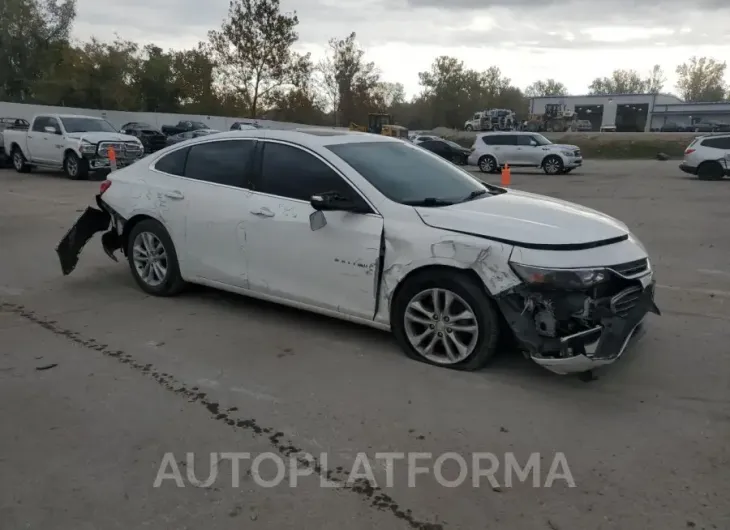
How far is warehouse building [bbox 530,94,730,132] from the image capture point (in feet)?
235

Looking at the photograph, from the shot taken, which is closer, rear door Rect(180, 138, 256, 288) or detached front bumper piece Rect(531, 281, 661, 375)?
detached front bumper piece Rect(531, 281, 661, 375)

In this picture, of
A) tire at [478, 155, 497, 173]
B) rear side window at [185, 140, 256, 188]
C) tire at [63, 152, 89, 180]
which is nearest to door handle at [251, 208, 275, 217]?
rear side window at [185, 140, 256, 188]

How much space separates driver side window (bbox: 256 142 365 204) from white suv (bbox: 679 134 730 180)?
20391mm

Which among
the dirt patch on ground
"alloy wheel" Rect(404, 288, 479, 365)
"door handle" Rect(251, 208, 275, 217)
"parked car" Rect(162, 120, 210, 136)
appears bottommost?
"alloy wheel" Rect(404, 288, 479, 365)

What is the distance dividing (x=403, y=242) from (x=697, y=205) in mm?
12365

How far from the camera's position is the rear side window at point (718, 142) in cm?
2123

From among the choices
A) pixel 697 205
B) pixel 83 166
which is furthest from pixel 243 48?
pixel 697 205

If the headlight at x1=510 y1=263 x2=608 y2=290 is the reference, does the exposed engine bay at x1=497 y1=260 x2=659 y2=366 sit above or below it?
below

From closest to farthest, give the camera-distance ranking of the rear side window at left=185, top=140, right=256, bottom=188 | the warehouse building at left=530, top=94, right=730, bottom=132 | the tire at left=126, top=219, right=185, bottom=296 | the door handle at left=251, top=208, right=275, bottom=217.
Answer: the door handle at left=251, top=208, right=275, bottom=217, the rear side window at left=185, top=140, right=256, bottom=188, the tire at left=126, top=219, right=185, bottom=296, the warehouse building at left=530, top=94, right=730, bottom=132

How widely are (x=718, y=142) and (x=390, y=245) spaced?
829 inches

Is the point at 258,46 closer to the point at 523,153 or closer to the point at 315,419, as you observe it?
the point at 523,153

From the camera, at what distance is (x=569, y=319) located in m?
3.99

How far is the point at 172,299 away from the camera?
613cm

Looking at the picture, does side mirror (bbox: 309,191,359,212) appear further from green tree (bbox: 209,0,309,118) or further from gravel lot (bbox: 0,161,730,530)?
green tree (bbox: 209,0,309,118)
